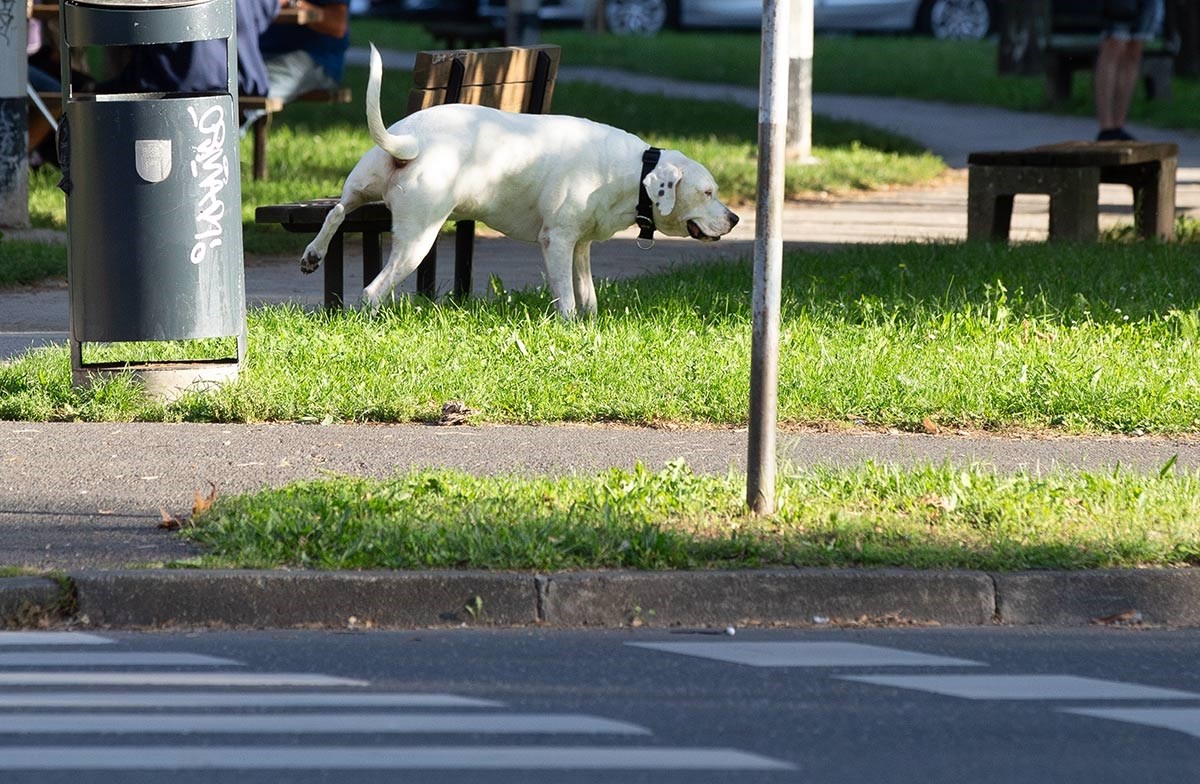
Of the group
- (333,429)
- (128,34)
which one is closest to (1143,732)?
(333,429)

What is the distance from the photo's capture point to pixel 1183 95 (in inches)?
956

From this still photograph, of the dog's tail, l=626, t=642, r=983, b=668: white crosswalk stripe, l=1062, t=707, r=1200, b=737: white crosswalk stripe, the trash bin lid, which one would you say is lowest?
l=626, t=642, r=983, b=668: white crosswalk stripe

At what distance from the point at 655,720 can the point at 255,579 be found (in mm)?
1307

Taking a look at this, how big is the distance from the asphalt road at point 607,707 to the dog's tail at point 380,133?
3.21 metres

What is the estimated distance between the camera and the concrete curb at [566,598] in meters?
5.13

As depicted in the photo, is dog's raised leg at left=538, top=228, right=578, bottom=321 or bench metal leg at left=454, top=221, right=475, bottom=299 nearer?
dog's raised leg at left=538, top=228, right=578, bottom=321

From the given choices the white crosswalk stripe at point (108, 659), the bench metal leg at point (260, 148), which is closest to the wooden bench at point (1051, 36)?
the bench metal leg at point (260, 148)

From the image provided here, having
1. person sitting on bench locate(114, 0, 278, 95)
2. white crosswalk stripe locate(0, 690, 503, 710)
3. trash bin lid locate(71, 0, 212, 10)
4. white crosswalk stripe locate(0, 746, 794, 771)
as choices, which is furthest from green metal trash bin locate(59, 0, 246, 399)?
person sitting on bench locate(114, 0, 278, 95)

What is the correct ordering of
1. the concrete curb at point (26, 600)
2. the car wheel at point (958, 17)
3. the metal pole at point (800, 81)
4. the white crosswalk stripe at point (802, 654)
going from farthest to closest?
the car wheel at point (958, 17) < the metal pole at point (800, 81) < the concrete curb at point (26, 600) < the white crosswalk stripe at point (802, 654)

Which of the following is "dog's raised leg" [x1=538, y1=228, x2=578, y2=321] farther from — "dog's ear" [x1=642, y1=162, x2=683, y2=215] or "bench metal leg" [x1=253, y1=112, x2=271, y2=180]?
"bench metal leg" [x1=253, y1=112, x2=271, y2=180]

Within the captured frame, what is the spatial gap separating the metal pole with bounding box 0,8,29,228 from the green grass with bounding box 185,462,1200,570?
6811 millimetres

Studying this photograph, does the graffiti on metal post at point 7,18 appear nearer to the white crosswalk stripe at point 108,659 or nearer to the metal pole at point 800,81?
the metal pole at point 800,81

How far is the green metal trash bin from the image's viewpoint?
707 centimetres

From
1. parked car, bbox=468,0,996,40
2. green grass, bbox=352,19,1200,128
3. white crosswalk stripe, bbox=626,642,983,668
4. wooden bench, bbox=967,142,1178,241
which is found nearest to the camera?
white crosswalk stripe, bbox=626,642,983,668
